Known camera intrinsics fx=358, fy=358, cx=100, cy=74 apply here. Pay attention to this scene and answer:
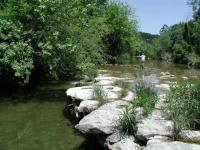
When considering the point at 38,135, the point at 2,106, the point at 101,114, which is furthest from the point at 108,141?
the point at 2,106

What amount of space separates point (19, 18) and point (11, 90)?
4.16 meters

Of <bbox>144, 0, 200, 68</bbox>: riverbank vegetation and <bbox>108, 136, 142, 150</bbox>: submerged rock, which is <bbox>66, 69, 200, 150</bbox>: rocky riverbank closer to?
<bbox>108, 136, 142, 150</bbox>: submerged rock

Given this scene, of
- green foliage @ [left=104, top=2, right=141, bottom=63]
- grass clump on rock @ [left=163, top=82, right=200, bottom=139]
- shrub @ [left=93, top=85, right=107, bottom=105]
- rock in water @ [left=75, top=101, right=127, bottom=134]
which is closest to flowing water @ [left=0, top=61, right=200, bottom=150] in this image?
rock in water @ [left=75, top=101, right=127, bottom=134]

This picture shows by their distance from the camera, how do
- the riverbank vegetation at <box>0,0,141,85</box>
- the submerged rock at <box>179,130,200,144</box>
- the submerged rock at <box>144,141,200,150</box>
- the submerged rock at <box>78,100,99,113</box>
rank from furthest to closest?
the riverbank vegetation at <box>0,0,141,85</box>, the submerged rock at <box>78,100,99,113</box>, the submerged rock at <box>179,130,200,144</box>, the submerged rock at <box>144,141,200,150</box>

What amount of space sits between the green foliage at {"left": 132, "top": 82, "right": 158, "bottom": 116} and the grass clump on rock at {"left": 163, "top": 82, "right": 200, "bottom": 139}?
0.45 metres

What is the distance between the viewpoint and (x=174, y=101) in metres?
9.91

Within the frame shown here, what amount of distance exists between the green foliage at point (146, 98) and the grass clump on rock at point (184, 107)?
0.45 meters

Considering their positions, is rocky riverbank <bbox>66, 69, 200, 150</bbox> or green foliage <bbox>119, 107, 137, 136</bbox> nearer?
rocky riverbank <bbox>66, 69, 200, 150</bbox>

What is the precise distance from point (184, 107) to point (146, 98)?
53.9 inches

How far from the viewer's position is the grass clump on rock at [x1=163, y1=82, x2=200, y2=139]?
333 inches

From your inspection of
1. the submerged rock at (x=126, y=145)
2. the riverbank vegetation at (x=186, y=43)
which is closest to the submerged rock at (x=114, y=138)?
the submerged rock at (x=126, y=145)

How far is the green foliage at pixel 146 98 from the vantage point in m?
9.96

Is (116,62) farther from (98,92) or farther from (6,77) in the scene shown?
(98,92)

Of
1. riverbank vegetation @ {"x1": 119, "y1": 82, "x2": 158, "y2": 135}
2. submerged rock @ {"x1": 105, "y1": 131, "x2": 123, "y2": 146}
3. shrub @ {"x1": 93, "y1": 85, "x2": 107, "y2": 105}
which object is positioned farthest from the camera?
shrub @ {"x1": 93, "y1": 85, "x2": 107, "y2": 105}
